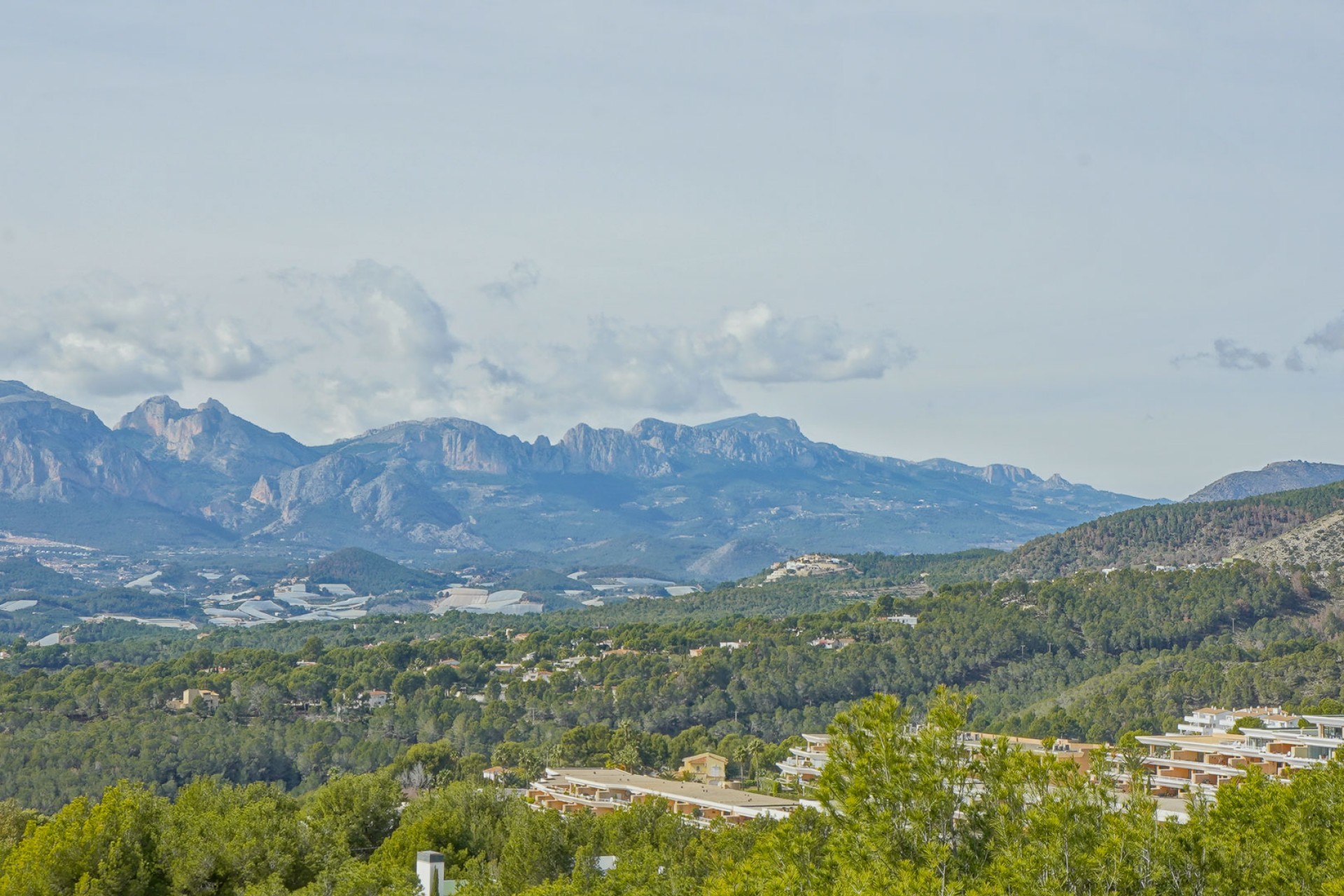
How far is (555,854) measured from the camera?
37188 mm

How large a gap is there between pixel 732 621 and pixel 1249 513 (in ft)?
206

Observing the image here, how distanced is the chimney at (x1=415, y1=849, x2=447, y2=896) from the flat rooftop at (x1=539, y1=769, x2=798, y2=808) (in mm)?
14942

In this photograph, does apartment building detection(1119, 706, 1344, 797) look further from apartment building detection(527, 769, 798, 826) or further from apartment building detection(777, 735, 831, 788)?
apartment building detection(777, 735, 831, 788)

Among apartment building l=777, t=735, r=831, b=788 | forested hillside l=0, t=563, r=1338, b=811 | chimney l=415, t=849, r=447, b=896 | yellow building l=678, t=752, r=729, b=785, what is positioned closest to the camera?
chimney l=415, t=849, r=447, b=896

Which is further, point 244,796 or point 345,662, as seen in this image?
point 345,662

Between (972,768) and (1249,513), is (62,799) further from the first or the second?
(1249,513)

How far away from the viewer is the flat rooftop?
5101 cm

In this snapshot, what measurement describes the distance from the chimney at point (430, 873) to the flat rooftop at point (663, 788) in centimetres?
1494

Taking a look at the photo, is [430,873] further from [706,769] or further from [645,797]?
[706,769]

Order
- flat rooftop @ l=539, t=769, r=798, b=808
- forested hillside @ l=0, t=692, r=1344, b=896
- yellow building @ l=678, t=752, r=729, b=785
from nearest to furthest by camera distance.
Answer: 1. forested hillside @ l=0, t=692, r=1344, b=896
2. flat rooftop @ l=539, t=769, r=798, b=808
3. yellow building @ l=678, t=752, r=729, b=785

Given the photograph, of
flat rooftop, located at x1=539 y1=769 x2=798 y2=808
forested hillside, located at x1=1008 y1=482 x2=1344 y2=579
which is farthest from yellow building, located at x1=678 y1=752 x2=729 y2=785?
forested hillside, located at x1=1008 y1=482 x2=1344 y2=579

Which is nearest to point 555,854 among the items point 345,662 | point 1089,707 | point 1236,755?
point 1236,755

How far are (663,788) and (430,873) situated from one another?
72.2ft

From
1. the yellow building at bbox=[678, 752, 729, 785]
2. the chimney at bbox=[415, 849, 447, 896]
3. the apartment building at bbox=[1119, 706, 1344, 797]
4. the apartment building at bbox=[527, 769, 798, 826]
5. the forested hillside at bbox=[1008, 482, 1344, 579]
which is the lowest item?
the yellow building at bbox=[678, 752, 729, 785]
